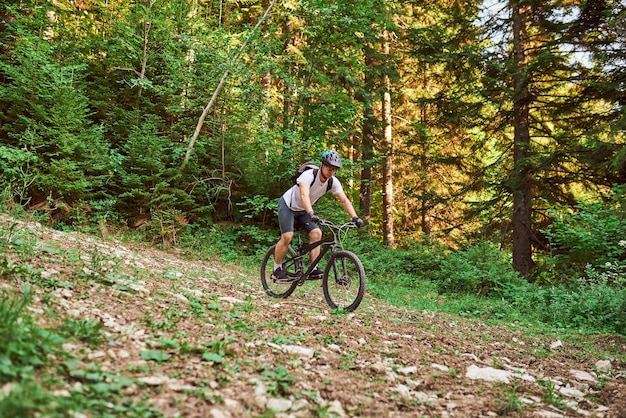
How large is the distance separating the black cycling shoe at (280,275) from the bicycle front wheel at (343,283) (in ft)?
→ 2.96

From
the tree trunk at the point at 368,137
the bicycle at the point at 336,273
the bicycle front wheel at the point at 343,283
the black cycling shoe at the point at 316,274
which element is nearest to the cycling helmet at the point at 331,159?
the bicycle at the point at 336,273

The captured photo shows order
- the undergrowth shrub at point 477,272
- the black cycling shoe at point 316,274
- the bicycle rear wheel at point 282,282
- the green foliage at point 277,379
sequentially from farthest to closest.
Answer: the undergrowth shrub at point 477,272, the bicycle rear wheel at point 282,282, the black cycling shoe at point 316,274, the green foliage at point 277,379

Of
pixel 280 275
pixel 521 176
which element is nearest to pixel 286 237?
pixel 280 275

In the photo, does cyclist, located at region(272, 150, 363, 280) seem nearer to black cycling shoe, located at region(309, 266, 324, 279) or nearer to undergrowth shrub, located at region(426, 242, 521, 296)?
black cycling shoe, located at region(309, 266, 324, 279)

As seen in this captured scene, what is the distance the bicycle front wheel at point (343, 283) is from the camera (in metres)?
6.28

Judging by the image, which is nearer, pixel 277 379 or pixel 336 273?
pixel 277 379

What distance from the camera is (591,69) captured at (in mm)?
13516

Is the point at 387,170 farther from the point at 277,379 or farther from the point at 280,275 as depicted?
the point at 277,379

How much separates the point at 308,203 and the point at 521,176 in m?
10.1

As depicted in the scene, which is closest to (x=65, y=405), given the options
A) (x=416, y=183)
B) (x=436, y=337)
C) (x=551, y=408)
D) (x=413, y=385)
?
(x=413, y=385)

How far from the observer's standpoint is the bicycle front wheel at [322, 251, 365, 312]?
628 centimetres

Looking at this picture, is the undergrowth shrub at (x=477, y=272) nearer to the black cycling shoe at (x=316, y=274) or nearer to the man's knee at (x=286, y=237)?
the black cycling shoe at (x=316, y=274)

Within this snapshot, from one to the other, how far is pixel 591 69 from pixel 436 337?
12.3 metres

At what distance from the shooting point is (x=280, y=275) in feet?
24.1
